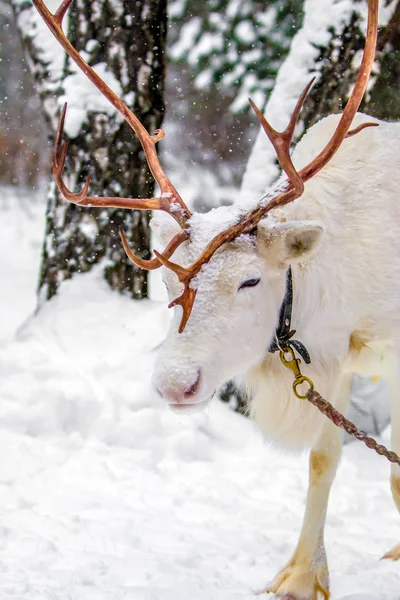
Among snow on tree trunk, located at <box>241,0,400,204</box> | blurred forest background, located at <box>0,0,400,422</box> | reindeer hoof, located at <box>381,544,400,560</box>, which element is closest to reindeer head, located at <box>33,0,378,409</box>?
reindeer hoof, located at <box>381,544,400,560</box>

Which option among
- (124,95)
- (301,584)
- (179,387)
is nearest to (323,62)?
(124,95)

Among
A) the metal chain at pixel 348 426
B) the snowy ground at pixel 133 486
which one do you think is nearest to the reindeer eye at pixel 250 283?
the metal chain at pixel 348 426

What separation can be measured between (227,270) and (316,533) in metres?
1.46

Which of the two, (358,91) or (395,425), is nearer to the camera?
(358,91)

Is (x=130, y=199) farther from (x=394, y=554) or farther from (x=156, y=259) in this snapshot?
(x=394, y=554)

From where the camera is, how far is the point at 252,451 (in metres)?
4.74

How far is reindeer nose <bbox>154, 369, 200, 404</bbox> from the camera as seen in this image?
2.28 m

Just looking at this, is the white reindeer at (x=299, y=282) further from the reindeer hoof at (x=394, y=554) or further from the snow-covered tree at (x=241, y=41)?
the snow-covered tree at (x=241, y=41)

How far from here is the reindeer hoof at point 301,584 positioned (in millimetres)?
3152

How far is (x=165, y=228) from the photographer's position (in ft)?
9.25

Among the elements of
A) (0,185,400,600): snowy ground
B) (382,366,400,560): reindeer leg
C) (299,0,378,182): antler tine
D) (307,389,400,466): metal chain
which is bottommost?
(0,185,400,600): snowy ground

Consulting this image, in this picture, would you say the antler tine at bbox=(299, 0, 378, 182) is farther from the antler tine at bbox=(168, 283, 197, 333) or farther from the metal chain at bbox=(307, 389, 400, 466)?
the metal chain at bbox=(307, 389, 400, 466)

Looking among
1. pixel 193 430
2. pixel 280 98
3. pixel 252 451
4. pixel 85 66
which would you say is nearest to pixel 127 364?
pixel 193 430

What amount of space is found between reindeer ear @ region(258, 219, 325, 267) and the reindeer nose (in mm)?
544
